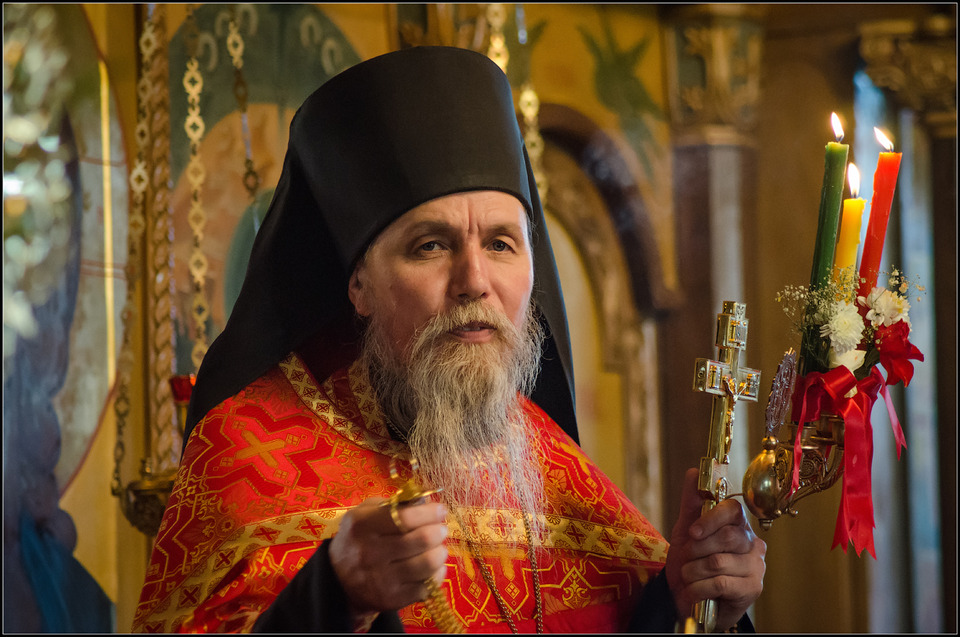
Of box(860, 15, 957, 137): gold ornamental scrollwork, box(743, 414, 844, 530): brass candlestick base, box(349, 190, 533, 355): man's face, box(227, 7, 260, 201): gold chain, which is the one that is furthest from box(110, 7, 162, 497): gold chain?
box(860, 15, 957, 137): gold ornamental scrollwork

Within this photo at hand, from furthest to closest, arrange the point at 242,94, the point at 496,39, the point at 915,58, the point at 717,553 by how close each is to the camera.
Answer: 1. the point at 915,58
2. the point at 496,39
3. the point at 242,94
4. the point at 717,553

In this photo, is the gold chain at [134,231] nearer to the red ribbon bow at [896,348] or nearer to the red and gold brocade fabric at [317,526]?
the red and gold brocade fabric at [317,526]

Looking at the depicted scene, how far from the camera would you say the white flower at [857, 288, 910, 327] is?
1804 mm

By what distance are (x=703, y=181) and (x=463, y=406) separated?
4456mm

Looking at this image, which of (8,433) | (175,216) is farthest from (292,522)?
(175,216)

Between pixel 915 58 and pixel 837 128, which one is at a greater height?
pixel 915 58

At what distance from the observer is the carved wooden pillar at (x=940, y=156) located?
20.2ft

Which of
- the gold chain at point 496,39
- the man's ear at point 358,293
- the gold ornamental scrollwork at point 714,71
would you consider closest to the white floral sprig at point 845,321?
the man's ear at point 358,293

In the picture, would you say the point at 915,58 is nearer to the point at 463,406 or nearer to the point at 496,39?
the point at 496,39

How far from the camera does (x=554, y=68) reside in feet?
19.5

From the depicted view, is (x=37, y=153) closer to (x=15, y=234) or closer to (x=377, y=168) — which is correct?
(x=15, y=234)

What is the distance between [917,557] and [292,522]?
5337mm

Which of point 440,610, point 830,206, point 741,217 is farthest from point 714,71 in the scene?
point 440,610

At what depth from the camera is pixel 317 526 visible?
2.00m
